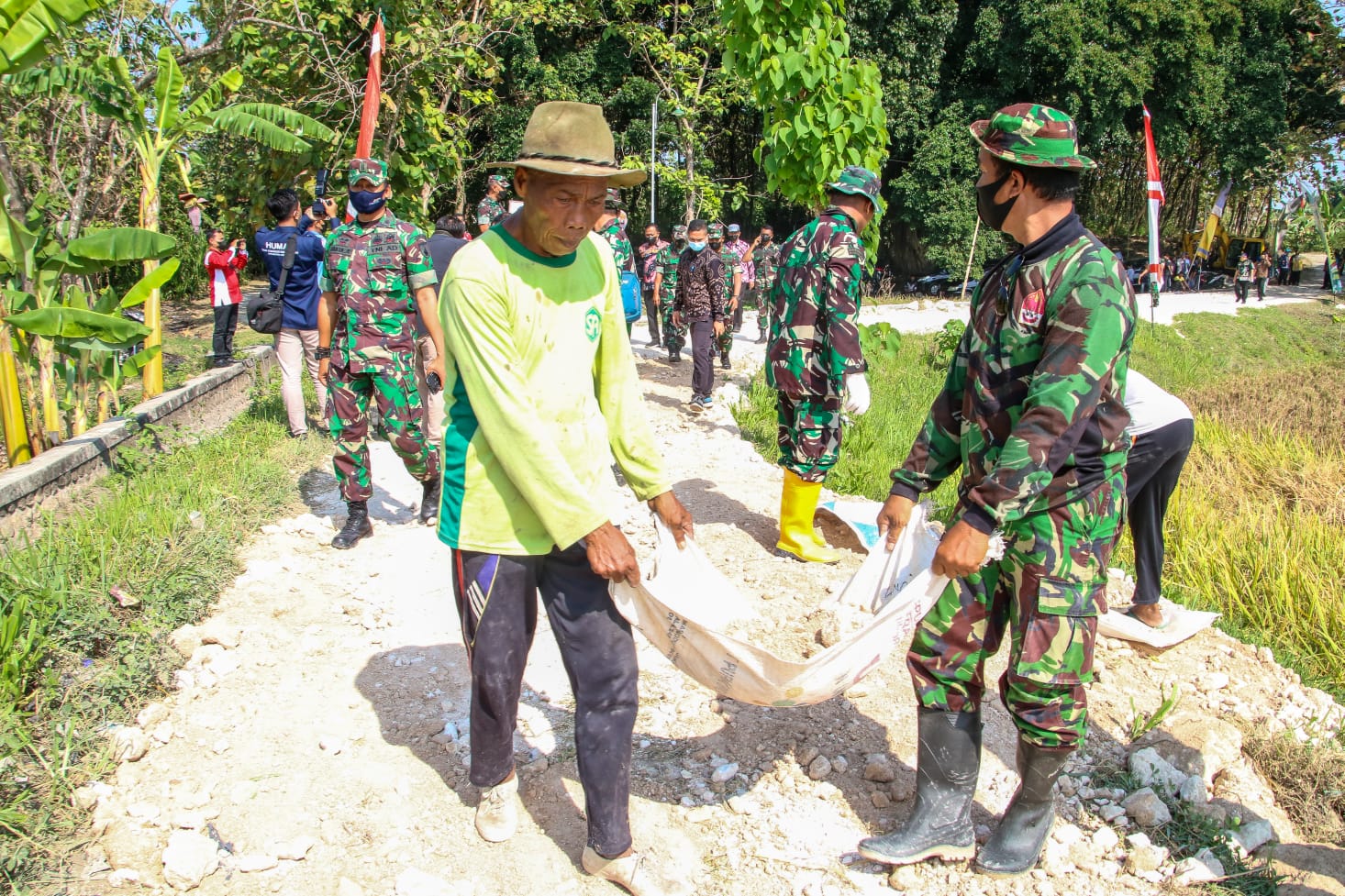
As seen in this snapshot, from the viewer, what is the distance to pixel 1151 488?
426 centimetres

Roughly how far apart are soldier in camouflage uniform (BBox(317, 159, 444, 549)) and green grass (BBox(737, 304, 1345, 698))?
3124mm

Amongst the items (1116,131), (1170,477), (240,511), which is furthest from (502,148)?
(1170,477)

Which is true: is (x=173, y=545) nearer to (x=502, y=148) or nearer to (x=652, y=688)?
(x=652, y=688)

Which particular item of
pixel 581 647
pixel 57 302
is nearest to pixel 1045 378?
pixel 581 647

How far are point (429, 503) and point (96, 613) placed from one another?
82.3 inches

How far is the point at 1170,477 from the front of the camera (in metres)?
4.20

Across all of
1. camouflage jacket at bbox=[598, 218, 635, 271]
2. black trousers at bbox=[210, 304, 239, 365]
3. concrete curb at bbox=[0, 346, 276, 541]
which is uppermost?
camouflage jacket at bbox=[598, 218, 635, 271]

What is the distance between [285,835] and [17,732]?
1010 mm

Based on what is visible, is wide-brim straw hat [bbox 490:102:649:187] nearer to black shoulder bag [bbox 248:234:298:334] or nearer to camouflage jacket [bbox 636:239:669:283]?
black shoulder bag [bbox 248:234:298:334]

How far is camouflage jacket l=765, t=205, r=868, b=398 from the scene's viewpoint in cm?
490

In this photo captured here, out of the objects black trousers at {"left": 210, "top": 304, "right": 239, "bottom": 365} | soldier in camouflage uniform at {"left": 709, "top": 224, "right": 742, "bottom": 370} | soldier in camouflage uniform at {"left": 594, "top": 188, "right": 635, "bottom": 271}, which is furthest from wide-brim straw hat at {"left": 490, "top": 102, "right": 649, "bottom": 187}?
black trousers at {"left": 210, "top": 304, "right": 239, "bottom": 365}

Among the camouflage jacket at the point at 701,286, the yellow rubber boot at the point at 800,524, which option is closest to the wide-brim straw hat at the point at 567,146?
the yellow rubber boot at the point at 800,524

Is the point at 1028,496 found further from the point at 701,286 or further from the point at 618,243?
the point at 618,243

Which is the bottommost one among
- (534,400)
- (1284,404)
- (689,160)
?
(1284,404)
